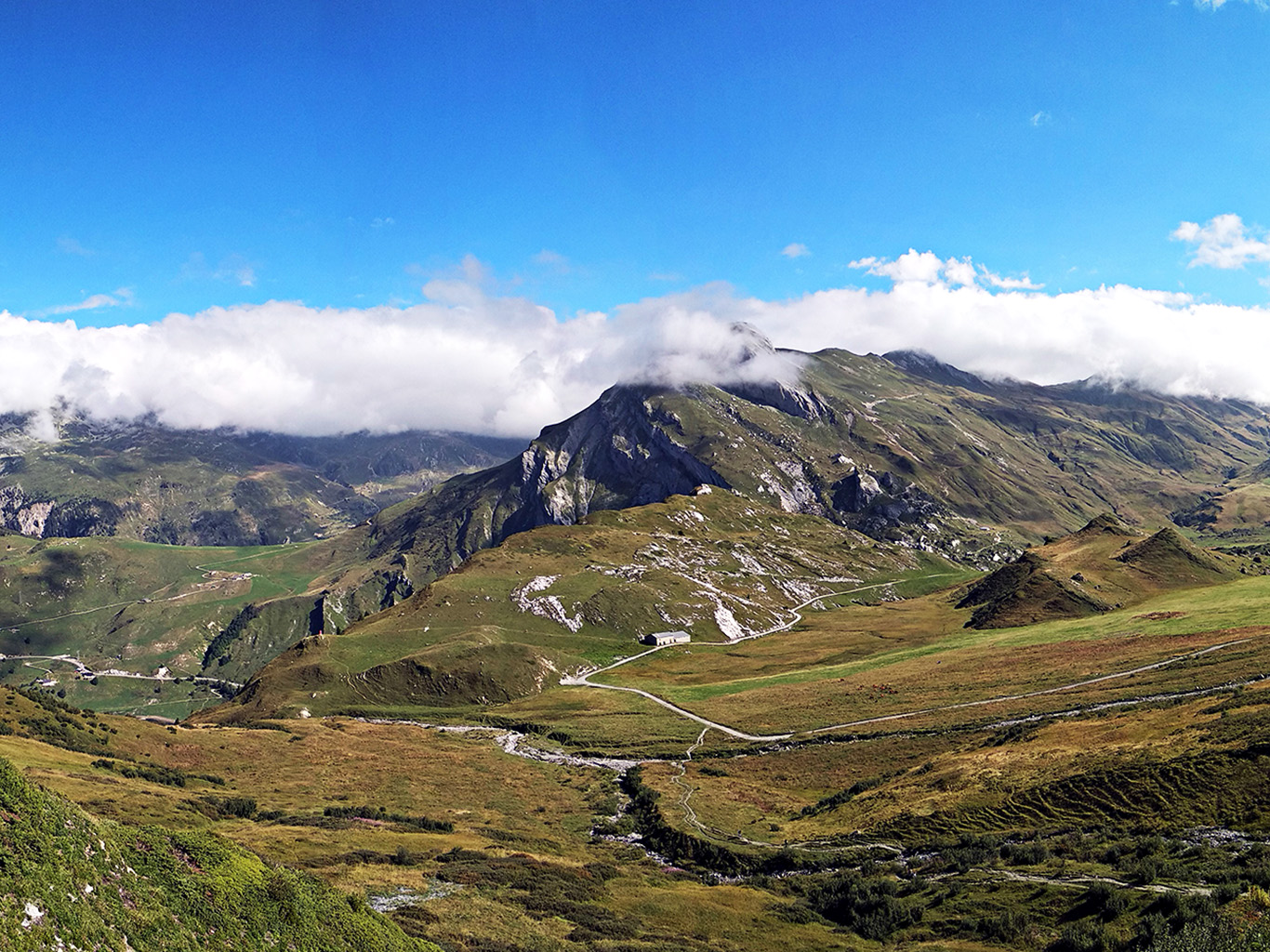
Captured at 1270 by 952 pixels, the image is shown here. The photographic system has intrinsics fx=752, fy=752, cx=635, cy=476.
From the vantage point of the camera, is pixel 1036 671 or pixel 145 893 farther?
pixel 1036 671

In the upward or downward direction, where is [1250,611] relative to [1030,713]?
upward

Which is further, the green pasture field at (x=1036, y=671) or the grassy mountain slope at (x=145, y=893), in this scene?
the green pasture field at (x=1036, y=671)

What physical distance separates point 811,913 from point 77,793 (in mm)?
72894

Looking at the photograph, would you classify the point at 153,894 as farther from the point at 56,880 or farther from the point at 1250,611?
the point at 1250,611

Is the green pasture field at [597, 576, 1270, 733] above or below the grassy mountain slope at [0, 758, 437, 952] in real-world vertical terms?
below

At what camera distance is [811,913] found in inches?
2267

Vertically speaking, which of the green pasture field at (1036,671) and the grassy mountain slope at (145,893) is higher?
the grassy mountain slope at (145,893)

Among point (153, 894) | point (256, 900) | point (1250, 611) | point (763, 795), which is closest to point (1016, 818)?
point (763, 795)

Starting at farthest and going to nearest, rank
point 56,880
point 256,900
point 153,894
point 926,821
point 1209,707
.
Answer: point 1209,707 < point 926,821 < point 256,900 < point 153,894 < point 56,880

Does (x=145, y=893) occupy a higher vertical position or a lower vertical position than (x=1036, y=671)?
higher

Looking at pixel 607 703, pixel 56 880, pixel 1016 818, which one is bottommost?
pixel 607 703

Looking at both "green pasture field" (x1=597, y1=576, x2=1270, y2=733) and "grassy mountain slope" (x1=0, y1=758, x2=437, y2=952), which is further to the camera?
"green pasture field" (x1=597, y1=576, x2=1270, y2=733)

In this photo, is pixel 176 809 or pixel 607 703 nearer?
pixel 176 809

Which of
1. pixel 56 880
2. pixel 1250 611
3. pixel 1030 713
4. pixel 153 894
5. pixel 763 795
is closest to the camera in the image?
pixel 56 880
